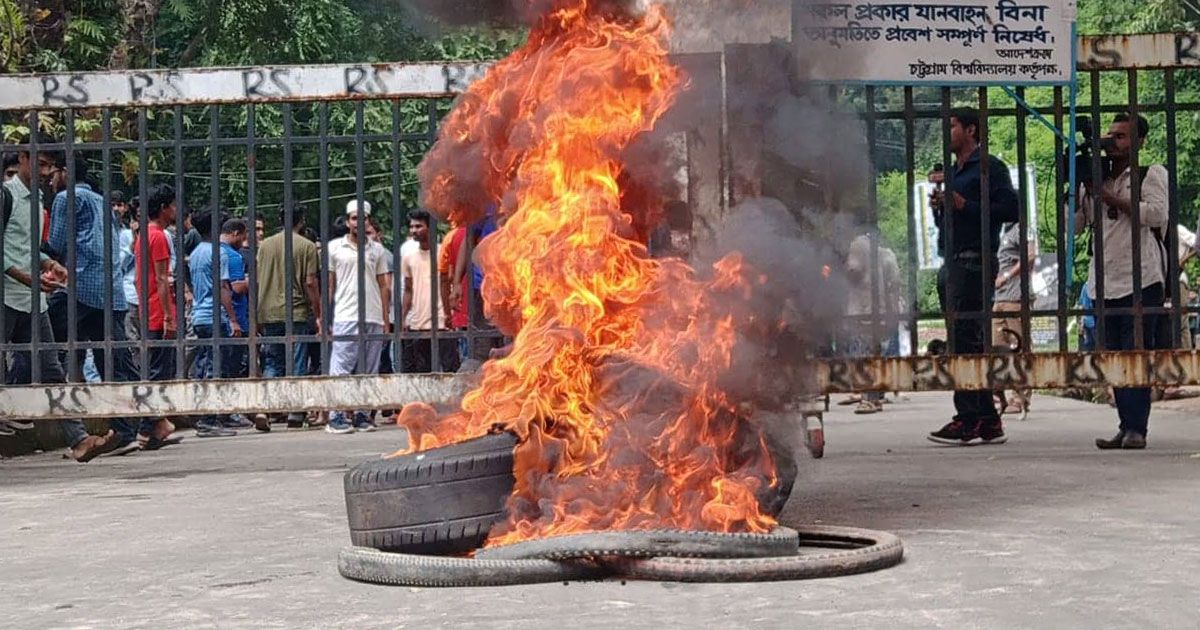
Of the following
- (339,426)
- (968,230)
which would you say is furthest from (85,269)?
(968,230)

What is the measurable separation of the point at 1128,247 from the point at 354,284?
6668 millimetres

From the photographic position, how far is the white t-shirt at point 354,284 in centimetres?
1420

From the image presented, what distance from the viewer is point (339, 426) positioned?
1511 cm

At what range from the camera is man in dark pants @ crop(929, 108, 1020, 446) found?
32.8ft

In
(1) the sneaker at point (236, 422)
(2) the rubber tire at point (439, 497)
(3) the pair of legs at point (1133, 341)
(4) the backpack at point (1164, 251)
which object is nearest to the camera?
(2) the rubber tire at point (439, 497)

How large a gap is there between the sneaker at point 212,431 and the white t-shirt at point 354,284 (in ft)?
6.05

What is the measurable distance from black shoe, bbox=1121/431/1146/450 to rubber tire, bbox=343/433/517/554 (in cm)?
584

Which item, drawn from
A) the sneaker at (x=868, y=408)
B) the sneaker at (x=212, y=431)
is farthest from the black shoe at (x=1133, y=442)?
the sneaker at (x=212, y=431)

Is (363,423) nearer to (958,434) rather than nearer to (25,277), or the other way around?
(25,277)

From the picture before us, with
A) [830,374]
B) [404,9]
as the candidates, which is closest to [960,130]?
[830,374]

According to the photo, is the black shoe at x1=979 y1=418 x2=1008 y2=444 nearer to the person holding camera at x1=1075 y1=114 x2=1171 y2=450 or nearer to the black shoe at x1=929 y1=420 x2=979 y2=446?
the black shoe at x1=929 y1=420 x2=979 y2=446

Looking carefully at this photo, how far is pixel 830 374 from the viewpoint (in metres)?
9.57

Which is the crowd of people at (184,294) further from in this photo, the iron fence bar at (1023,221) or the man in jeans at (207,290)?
the iron fence bar at (1023,221)

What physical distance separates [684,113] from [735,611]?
2.50 metres
